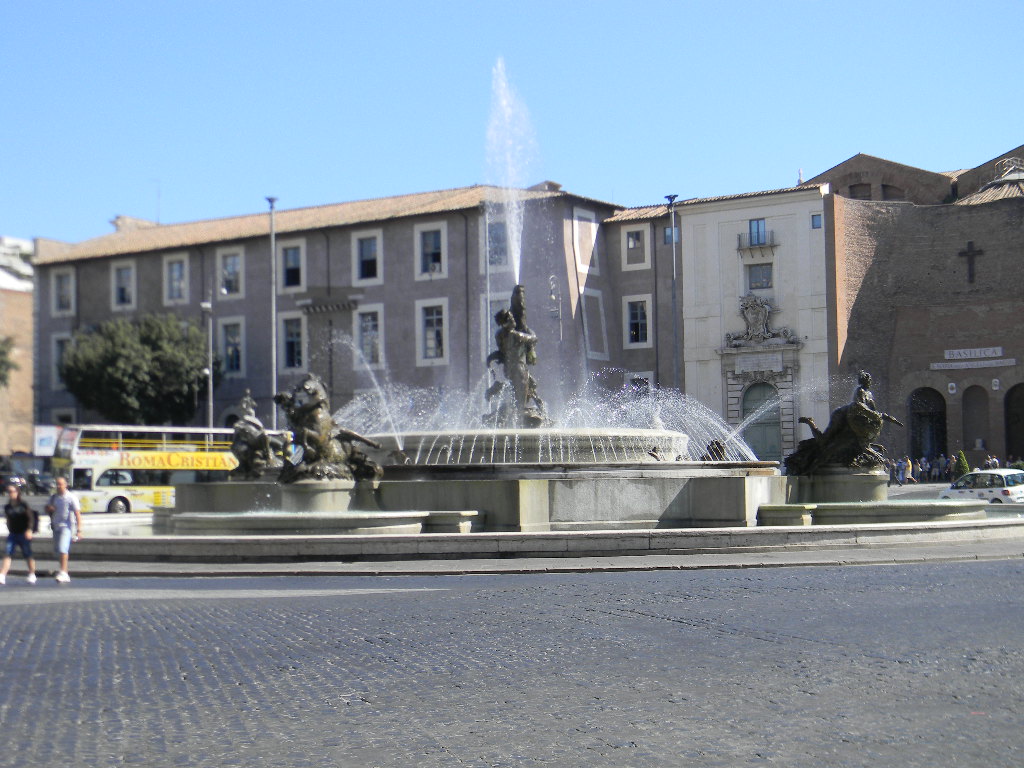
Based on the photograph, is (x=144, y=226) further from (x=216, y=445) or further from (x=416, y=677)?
(x=416, y=677)

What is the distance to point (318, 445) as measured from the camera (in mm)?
19766

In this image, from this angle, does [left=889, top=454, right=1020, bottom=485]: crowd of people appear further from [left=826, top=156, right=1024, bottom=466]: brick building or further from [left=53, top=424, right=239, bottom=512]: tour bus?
[left=53, top=424, right=239, bottom=512]: tour bus

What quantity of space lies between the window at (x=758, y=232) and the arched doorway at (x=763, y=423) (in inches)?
234

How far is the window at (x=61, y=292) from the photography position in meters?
63.5

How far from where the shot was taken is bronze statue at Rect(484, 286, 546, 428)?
22906 mm

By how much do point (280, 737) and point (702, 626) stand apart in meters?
4.59

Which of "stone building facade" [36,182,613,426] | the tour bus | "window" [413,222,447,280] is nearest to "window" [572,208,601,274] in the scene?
"stone building facade" [36,182,613,426]

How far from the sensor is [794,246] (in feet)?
167

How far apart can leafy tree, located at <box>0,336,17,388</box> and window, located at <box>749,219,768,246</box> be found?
3867 cm

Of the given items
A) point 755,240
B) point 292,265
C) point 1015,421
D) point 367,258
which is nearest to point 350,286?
point 367,258

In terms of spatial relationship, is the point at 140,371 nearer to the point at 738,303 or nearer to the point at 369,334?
the point at 369,334

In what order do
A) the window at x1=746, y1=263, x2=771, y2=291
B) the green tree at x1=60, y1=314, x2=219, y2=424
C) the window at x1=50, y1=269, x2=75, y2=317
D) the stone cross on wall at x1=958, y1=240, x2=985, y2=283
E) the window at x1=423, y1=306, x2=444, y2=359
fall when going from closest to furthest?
1. the window at x1=746, y1=263, x2=771, y2=291
2. the stone cross on wall at x1=958, y1=240, x2=985, y2=283
3. the window at x1=423, y1=306, x2=444, y2=359
4. the green tree at x1=60, y1=314, x2=219, y2=424
5. the window at x1=50, y1=269, x2=75, y2=317

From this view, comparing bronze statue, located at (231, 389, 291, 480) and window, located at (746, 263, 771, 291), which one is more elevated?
window, located at (746, 263, 771, 291)

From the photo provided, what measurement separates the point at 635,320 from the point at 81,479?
2498 centimetres
